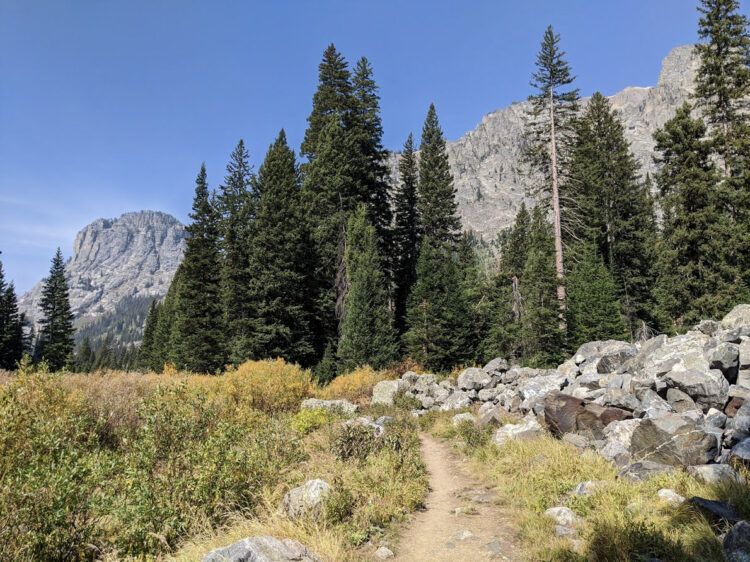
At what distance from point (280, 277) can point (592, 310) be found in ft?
61.1

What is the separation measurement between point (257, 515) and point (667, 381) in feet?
27.0

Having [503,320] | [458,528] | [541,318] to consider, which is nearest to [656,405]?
[458,528]

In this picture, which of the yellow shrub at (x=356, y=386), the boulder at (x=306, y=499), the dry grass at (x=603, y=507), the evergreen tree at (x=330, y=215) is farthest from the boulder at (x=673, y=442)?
the evergreen tree at (x=330, y=215)

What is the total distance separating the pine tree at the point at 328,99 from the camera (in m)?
32.5

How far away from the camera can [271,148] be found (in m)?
34.2

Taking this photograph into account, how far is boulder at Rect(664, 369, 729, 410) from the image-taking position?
25.6 feet

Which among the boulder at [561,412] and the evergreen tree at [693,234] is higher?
the evergreen tree at [693,234]

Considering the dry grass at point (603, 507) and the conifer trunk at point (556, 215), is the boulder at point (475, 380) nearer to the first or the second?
the conifer trunk at point (556, 215)

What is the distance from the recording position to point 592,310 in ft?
66.8

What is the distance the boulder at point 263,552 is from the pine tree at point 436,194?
3147 centimetres

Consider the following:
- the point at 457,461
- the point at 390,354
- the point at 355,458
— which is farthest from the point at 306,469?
the point at 390,354

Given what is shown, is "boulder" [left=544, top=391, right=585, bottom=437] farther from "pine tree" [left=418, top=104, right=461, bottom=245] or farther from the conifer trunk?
"pine tree" [left=418, top=104, right=461, bottom=245]

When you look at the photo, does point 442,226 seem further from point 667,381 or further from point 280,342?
point 667,381

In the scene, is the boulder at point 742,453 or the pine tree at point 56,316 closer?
the boulder at point 742,453
